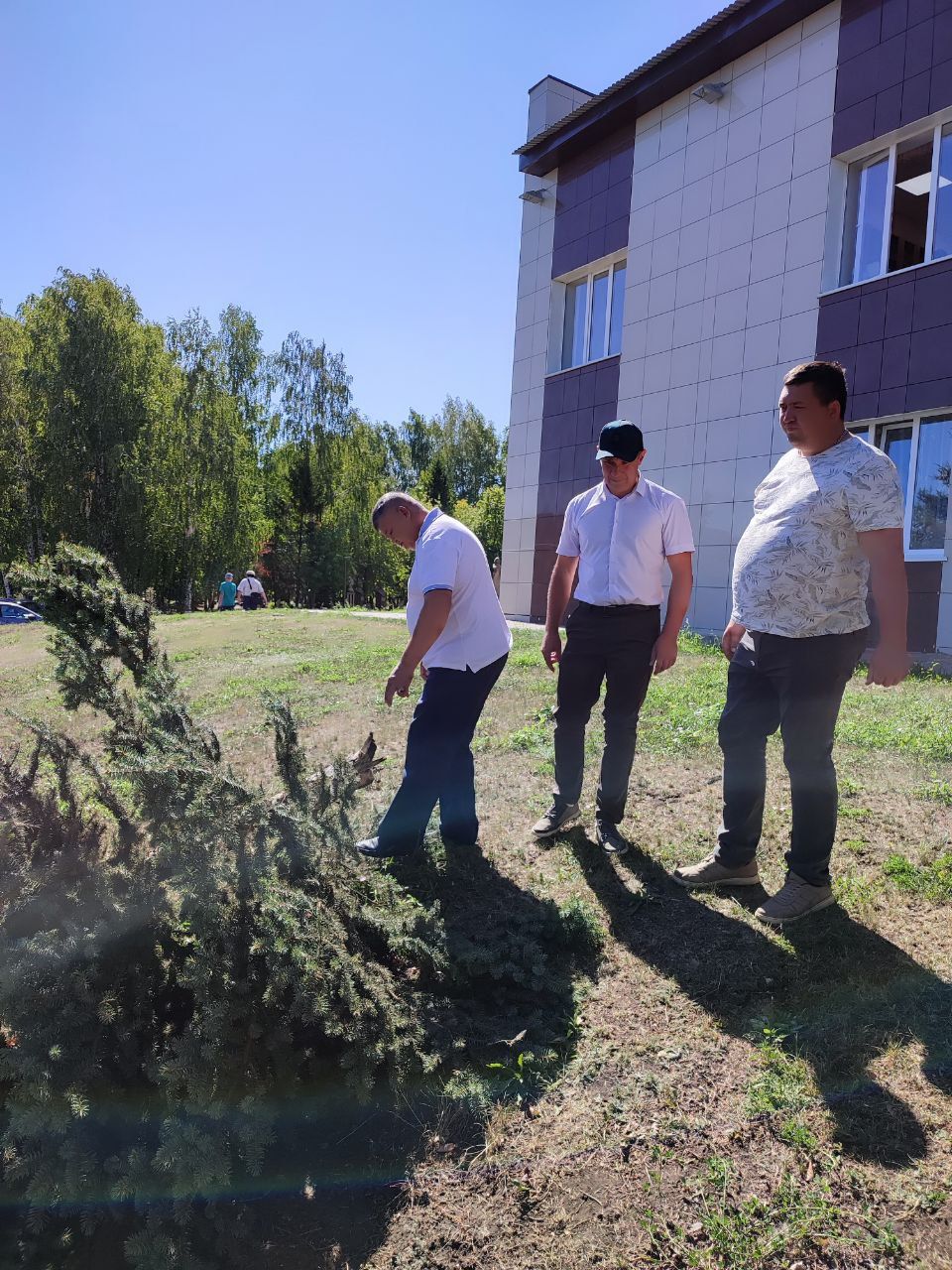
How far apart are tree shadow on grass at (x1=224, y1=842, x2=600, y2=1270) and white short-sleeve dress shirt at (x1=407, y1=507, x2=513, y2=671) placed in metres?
1.04

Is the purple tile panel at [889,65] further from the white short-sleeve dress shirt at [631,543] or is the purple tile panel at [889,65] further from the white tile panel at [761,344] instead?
the white short-sleeve dress shirt at [631,543]

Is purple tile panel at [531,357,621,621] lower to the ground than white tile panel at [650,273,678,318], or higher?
lower

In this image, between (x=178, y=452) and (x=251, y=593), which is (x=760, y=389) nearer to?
(x=251, y=593)

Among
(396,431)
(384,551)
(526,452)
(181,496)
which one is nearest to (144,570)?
(181,496)

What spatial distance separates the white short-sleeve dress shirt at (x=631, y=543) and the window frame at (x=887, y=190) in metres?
7.14

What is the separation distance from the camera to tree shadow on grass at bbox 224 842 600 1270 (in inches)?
79.7

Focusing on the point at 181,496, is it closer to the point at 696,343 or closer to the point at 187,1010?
the point at 696,343

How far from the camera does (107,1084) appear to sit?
2.04m

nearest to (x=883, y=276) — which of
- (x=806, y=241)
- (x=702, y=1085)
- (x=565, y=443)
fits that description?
(x=806, y=241)

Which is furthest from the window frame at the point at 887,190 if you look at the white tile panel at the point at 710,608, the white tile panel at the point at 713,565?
the white tile panel at the point at 710,608

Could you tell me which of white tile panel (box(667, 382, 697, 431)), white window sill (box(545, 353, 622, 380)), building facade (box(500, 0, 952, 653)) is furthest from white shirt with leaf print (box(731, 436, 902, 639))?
white window sill (box(545, 353, 622, 380))

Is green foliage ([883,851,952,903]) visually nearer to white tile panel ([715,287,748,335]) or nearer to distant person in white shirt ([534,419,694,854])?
distant person in white shirt ([534,419,694,854])

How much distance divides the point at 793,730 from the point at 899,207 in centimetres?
902

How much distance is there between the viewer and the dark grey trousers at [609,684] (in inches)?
144
